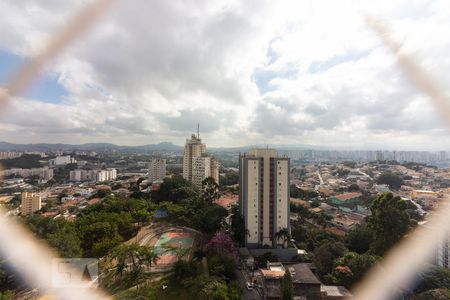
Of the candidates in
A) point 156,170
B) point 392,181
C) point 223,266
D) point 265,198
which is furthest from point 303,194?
point 156,170

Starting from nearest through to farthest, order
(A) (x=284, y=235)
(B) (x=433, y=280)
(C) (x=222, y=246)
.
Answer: (B) (x=433, y=280) → (C) (x=222, y=246) → (A) (x=284, y=235)

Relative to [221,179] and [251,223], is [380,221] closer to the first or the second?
[251,223]

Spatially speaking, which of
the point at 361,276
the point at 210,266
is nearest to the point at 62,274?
the point at 210,266

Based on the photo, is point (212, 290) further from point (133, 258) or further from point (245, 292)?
point (133, 258)

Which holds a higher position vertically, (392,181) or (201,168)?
(201,168)

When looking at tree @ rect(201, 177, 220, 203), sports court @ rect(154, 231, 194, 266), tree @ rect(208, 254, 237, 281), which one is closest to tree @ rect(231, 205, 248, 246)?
sports court @ rect(154, 231, 194, 266)

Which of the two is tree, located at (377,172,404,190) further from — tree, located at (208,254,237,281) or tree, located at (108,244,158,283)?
tree, located at (108,244,158,283)
